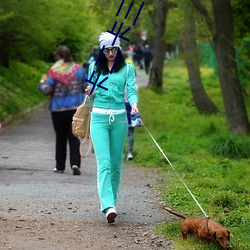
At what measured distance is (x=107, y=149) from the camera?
7.52 m

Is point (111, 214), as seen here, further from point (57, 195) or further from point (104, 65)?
point (57, 195)

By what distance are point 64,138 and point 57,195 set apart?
2.61 metres

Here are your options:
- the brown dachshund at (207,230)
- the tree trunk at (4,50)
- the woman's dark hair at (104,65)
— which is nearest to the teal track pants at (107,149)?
the woman's dark hair at (104,65)

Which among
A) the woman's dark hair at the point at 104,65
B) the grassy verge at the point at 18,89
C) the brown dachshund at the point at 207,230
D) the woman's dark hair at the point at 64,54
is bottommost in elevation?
the grassy verge at the point at 18,89

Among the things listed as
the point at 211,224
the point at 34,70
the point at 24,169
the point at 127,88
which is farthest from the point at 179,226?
the point at 34,70

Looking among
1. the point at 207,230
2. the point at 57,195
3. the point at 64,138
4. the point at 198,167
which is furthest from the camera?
the point at 198,167

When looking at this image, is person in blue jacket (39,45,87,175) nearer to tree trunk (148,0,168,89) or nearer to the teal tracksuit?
the teal tracksuit

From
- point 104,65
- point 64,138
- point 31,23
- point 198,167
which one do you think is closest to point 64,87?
point 64,138

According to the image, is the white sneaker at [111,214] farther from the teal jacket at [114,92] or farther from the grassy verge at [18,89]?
the grassy verge at [18,89]

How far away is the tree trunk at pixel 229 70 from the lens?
1602cm

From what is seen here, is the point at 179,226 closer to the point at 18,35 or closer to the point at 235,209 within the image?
the point at 235,209

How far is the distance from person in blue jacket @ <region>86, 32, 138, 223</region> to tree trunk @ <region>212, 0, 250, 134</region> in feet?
28.3

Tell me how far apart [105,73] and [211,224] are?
7.00 feet

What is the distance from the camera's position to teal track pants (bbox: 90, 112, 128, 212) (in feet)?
24.3
